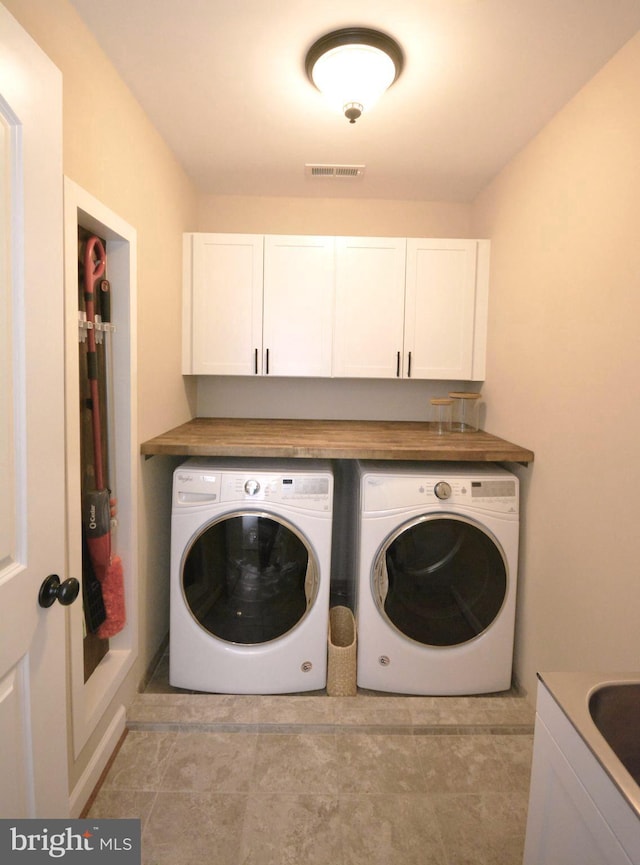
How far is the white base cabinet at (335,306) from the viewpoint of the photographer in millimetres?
2381

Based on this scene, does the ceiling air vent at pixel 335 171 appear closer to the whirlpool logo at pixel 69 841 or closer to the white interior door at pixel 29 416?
the white interior door at pixel 29 416

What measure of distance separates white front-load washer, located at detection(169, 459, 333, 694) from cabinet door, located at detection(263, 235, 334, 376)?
2.51ft

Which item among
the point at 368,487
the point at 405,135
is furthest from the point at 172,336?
the point at 405,135

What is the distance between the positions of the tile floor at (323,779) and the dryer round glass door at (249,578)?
12.9 inches

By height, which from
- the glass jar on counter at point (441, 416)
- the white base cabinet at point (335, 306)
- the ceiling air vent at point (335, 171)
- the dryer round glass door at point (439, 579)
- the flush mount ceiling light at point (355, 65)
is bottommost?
the dryer round glass door at point (439, 579)

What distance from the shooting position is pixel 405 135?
6.32 ft

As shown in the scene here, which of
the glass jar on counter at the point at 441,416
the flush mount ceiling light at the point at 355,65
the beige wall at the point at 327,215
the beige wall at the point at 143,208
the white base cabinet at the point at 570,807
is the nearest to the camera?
the white base cabinet at the point at 570,807

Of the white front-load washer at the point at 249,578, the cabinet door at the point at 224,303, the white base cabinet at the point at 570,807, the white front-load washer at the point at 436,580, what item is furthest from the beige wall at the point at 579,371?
the cabinet door at the point at 224,303

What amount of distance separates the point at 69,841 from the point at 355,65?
7.37 feet

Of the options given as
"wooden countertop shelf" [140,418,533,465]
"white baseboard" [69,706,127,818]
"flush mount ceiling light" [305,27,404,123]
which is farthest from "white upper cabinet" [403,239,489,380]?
"white baseboard" [69,706,127,818]

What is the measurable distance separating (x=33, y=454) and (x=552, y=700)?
3.53 feet

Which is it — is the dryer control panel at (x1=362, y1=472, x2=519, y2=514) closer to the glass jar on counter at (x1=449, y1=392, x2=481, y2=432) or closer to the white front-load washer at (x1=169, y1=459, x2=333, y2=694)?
the white front-load washer at (x1=169, y1=459, x2=333, y2=694)

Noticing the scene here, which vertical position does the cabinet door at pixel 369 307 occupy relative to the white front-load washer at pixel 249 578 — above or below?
above

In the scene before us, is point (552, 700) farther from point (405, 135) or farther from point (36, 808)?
point (405, 135)
